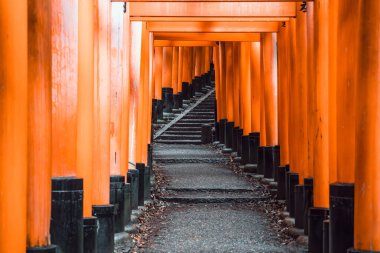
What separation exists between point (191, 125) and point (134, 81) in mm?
18065

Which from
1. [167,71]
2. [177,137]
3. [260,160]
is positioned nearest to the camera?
[260,160]

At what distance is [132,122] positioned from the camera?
704 inches

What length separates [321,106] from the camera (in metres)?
12.9

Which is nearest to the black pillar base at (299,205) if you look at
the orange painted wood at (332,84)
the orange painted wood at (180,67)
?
the orange painted wood at (332,84)

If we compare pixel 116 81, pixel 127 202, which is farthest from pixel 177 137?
pixel 116 81

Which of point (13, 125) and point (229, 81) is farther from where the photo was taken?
point (229, 81)

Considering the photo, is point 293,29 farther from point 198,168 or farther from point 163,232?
point 198,168

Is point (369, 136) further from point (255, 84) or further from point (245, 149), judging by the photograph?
point (245, 149)

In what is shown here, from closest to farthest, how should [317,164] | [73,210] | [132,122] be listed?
[73,210] < [317,164] < [132,122]

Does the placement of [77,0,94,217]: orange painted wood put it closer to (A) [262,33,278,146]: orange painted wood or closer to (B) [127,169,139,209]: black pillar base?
(B) [127,169,139,209]: black pillar base

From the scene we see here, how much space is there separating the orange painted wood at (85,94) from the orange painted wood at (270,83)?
1010 centimetres

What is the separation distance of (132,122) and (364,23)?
401 inches

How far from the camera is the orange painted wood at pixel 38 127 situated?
7.51 metres

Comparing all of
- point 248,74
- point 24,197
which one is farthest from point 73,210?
point 248,74
